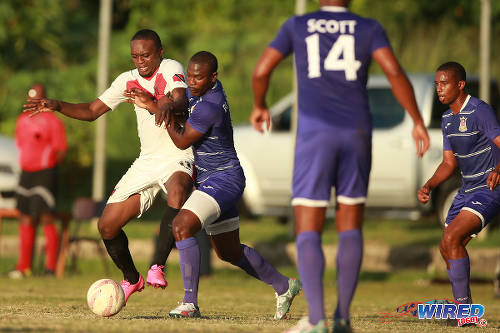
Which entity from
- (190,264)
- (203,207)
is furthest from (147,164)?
(190,264)

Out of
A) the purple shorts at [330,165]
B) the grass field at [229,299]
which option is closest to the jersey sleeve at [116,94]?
the grass field at [229,299]

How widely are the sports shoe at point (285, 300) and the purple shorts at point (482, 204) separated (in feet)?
4.85

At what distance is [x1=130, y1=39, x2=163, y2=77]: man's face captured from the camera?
8945 mm

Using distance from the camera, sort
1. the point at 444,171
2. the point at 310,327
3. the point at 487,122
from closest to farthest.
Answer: the point at 310,327 → the point at 487,122 → the point at 444,171

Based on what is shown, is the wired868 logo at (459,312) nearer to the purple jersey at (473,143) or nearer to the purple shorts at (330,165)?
the purple jersey at (473,143)

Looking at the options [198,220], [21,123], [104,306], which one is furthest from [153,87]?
[21,123]

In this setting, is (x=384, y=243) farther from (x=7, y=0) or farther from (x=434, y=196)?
(x=7, y=0)

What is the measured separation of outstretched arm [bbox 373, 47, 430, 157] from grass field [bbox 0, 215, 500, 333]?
1561 millimetres

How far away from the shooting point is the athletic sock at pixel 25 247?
50.3 feet

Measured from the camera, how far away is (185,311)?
27.8 feet

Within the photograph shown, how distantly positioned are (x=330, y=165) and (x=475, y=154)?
9.96 ft

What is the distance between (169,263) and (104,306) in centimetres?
905

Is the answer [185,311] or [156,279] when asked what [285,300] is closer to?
[185,311]

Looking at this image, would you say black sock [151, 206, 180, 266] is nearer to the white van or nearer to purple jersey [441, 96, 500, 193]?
purple jersey [441, 96, 500, 193]
